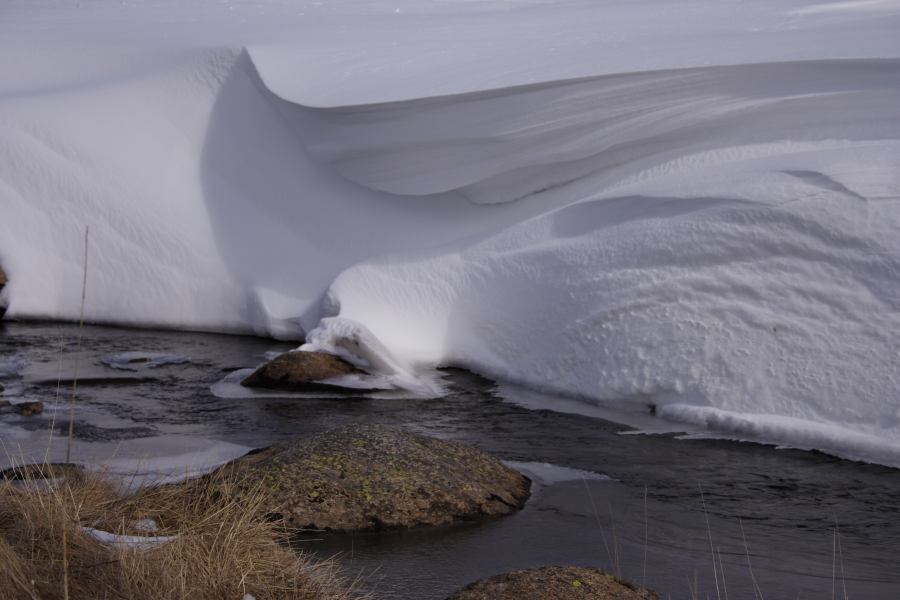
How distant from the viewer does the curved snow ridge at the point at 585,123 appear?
8531 millimetres

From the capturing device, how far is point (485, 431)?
269 inches

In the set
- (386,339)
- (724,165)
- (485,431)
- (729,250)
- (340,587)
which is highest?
(724,165)

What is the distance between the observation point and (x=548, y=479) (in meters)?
5.91

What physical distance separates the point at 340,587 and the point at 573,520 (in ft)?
4.85

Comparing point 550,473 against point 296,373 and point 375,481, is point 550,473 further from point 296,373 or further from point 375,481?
point 296,373

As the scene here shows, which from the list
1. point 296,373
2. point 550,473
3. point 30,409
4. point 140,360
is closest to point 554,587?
point 550,473

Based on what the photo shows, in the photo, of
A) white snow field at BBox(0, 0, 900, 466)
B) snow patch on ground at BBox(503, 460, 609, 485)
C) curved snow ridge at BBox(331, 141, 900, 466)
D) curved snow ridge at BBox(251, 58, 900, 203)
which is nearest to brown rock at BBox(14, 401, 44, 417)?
white snow field at BBox(0, 0, 900, 466)

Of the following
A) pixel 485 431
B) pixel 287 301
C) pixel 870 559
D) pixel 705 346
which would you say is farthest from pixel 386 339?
pixel 870 559

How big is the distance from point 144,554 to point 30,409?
11.7 ft

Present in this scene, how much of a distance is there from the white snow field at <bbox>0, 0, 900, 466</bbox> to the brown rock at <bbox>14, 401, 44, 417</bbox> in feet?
6.22

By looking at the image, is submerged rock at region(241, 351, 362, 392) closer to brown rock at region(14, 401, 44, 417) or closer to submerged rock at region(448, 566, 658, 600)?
brown rock at region(14, 401, 44, 417)

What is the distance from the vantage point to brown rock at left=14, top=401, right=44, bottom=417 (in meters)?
6.96

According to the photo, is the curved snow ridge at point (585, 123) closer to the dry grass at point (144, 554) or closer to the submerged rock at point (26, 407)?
the submerged rock at point (26, 407)

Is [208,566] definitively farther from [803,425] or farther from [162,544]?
[803,425]
